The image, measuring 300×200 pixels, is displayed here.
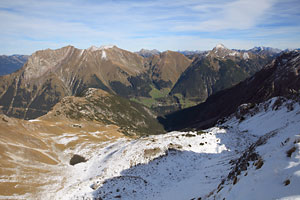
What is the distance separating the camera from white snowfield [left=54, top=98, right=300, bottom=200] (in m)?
15.6

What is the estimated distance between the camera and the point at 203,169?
120ft

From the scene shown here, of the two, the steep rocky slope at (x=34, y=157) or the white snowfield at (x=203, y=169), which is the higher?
the white snowfield at (x=203, y=169)

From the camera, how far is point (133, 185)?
3438cm

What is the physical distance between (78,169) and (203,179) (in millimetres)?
42002

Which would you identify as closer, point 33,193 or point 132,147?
point 33,193

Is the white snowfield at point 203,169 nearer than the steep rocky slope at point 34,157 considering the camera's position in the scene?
Yes

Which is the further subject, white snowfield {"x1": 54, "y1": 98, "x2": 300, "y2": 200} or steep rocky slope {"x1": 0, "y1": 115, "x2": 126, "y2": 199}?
steep rocky slope {"x1": 0, "y1": 115, "x2": 126, "y2": 199}

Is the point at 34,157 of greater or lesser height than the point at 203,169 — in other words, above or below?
below

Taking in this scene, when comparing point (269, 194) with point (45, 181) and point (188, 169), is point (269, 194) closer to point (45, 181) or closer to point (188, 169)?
point (188, 169)

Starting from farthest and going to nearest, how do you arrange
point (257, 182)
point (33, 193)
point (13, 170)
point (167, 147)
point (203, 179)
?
point (13, 170) < point (167, 147) < point (33, 193) < point (203, 179) < point (257, 182)

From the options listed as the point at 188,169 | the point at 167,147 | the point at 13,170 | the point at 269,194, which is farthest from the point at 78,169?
the point at 269,194

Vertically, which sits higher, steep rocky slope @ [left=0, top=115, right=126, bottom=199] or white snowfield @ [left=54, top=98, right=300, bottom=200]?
white snowfield @ [left=54, top=98, right=300, bottom=200]

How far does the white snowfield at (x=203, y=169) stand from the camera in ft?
51.2

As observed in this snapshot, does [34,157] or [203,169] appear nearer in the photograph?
[203,169]
